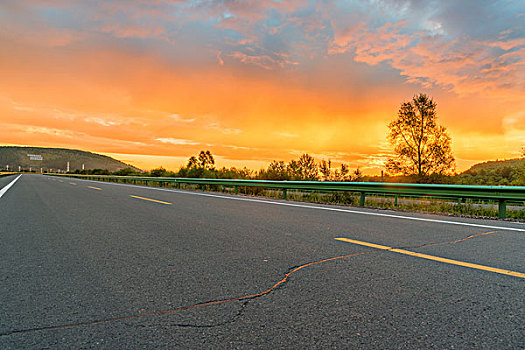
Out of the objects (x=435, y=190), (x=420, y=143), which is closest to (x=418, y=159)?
(x=420, y=143)

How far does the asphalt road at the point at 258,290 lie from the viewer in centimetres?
225

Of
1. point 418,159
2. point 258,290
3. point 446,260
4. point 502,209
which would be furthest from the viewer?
point 418,159

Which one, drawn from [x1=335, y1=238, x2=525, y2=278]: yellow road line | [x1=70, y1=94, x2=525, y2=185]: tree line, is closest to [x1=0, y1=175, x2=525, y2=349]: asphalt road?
[x1=335, y1=238, x2=525, y2=278]: yellow road line

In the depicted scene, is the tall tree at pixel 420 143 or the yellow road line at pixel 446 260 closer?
the yellow road line at pixel 446 260

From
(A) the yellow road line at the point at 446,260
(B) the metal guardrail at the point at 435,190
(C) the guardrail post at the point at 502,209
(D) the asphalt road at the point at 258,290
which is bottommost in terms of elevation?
(D) the asphalt road at the point at 258,290

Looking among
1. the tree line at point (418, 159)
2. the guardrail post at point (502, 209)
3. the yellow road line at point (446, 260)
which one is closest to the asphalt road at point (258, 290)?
the yellow road line at point (446, 260)

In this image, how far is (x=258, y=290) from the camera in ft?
9.97

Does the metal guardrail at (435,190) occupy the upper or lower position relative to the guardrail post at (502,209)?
upper

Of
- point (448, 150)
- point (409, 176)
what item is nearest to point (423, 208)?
point (409, 176)

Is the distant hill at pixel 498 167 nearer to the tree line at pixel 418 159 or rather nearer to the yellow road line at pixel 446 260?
the tree line at pixel 418 159

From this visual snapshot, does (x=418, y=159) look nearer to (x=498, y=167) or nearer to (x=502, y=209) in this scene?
(x=498, y=167)

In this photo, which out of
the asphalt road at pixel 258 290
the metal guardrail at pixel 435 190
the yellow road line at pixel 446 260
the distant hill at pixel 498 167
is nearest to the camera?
the asphalt road at pixel 258 290

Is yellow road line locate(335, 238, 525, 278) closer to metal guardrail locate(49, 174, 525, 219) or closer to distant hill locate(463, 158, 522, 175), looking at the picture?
metal guardrail locate(49, 174, 525, 219)

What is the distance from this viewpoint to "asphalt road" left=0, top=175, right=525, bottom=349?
2.25 meters
